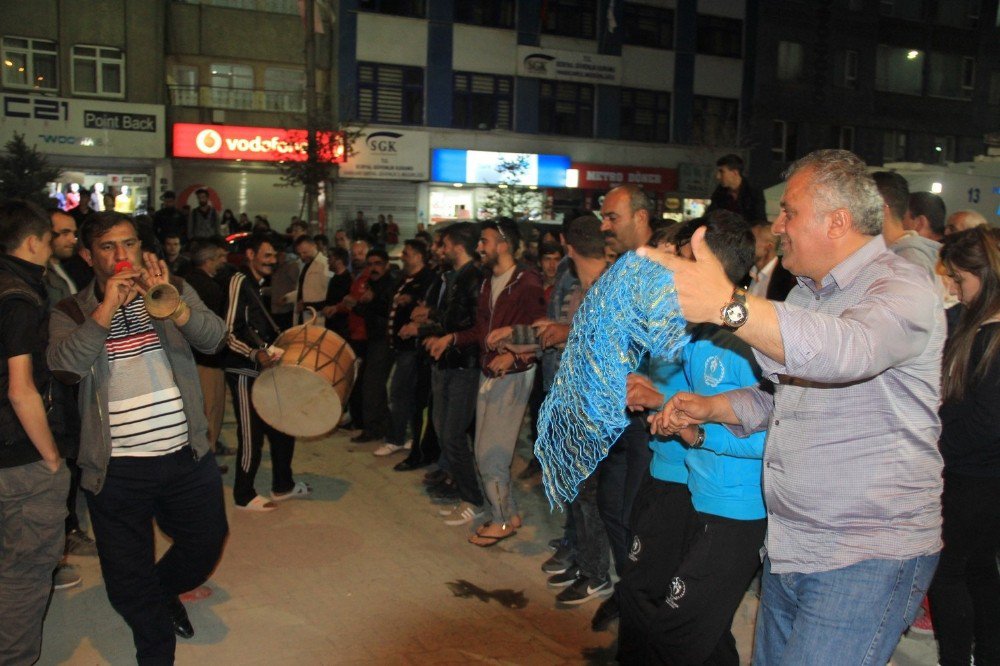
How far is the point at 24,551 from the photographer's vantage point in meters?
3.82

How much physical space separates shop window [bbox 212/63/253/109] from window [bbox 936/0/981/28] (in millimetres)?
29860

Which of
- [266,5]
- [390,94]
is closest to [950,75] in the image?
[390,94]

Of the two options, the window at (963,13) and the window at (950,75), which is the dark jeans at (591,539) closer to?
the window at (950,75)

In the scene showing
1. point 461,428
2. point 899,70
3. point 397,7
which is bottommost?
point 461,428

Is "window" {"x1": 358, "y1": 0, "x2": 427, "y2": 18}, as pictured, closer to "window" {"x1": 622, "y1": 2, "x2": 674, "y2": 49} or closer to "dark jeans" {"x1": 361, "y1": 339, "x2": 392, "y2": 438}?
"window" {"x1": 622, "y1": 2, "x2": 674, "y2": 49}

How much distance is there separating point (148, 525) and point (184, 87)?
24.7 m

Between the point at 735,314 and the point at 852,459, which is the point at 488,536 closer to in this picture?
the point at 852,459

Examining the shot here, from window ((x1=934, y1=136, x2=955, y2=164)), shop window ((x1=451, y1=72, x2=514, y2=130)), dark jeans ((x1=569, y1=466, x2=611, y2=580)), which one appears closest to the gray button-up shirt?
dark jeans ((x1=569, y1=466, x2=611, y2=580))

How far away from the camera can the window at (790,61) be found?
3428cm

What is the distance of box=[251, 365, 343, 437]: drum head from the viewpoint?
6.38 metres

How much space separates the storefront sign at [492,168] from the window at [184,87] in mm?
7660

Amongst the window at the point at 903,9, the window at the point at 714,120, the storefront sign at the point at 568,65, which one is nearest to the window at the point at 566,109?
the storefront sign at the point at 568,65

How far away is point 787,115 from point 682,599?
34.2m

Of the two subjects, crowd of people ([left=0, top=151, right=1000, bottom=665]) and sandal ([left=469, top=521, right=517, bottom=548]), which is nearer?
crowd of people ([left=0, top=151, right=1000, bottom=665])
